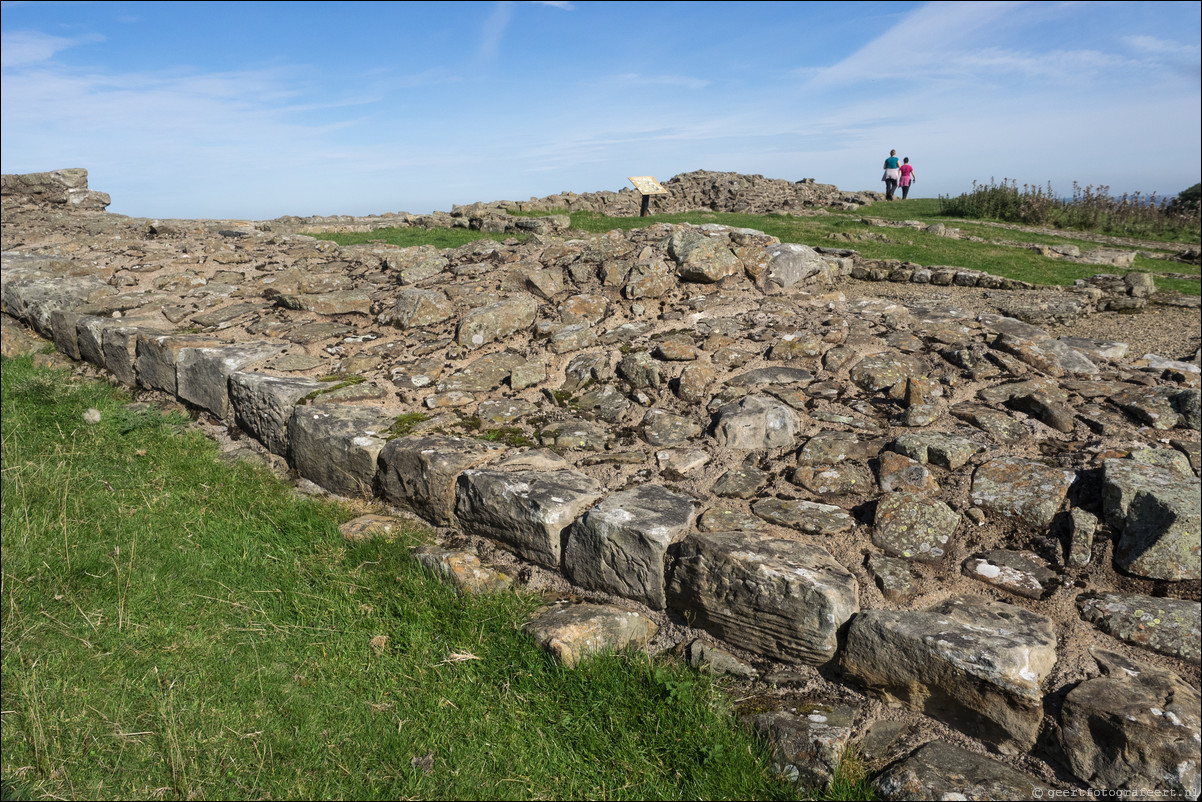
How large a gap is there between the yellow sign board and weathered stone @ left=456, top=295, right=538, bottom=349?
7.10 meters

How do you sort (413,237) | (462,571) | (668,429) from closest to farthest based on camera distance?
(462,571)
(668,429)
(413,237)

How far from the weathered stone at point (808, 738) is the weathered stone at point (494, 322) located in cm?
333

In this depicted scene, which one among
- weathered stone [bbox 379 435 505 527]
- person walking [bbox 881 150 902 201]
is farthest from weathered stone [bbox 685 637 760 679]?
person walking [bbox 881 150 902 201]

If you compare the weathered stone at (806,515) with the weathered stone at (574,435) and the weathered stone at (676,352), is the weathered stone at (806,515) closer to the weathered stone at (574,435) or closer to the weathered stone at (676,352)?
the weathered stone at (574,435)

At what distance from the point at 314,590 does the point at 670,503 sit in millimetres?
1785

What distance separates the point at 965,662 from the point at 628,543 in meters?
1.36

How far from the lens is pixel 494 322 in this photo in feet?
17.3

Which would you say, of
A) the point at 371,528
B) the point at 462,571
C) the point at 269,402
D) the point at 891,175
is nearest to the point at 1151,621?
the point at 462,571

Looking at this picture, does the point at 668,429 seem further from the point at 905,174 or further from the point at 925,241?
the point at 905,174

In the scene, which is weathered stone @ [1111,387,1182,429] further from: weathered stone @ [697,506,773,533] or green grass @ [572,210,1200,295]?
green grass @ [572,210,1200,295]

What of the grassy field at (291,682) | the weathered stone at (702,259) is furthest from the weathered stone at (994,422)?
the weathered stone at (702,259)

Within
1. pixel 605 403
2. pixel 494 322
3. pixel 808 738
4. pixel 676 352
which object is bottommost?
pixel 808 738

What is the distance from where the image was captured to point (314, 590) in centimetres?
345

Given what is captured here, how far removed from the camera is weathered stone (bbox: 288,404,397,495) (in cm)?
418
